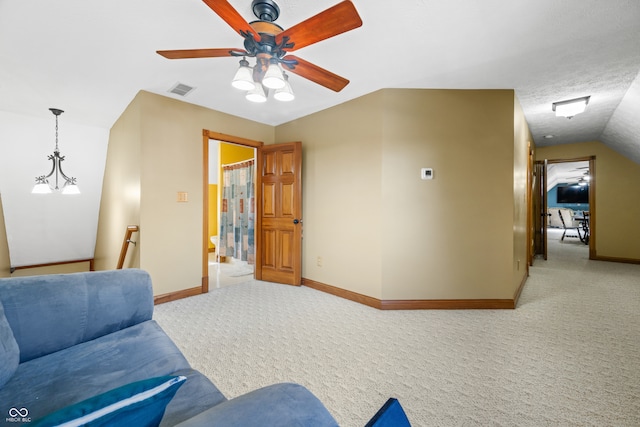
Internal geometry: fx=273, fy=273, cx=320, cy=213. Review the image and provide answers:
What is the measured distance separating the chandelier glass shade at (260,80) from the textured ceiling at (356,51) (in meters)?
0.41

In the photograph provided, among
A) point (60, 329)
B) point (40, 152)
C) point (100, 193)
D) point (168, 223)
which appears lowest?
point (60, 329)

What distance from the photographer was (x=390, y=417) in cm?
61

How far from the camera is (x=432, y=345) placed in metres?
2.32

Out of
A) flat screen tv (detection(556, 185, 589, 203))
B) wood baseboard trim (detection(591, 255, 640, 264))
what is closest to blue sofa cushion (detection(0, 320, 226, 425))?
wood baseboard trim (detection(591, 255, 640, 264))

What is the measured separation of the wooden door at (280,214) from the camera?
13.1ft

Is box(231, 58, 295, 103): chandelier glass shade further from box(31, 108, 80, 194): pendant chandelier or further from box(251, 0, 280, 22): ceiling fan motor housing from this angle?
box(31, 108, 80, 194): pendant chandelier

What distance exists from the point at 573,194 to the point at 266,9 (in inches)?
676

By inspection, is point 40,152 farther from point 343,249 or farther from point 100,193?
A: point 343,249

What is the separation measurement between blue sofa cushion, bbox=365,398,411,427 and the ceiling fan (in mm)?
1627

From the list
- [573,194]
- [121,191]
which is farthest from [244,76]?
[573,194]

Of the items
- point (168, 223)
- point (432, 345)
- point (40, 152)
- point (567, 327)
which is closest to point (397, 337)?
point (432, 345)

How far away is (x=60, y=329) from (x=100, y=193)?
169 inches

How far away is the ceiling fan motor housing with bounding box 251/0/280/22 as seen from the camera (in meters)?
1.71

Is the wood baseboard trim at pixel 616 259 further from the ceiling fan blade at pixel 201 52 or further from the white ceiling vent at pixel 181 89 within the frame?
the white ceiling vent at pixel 181 89
